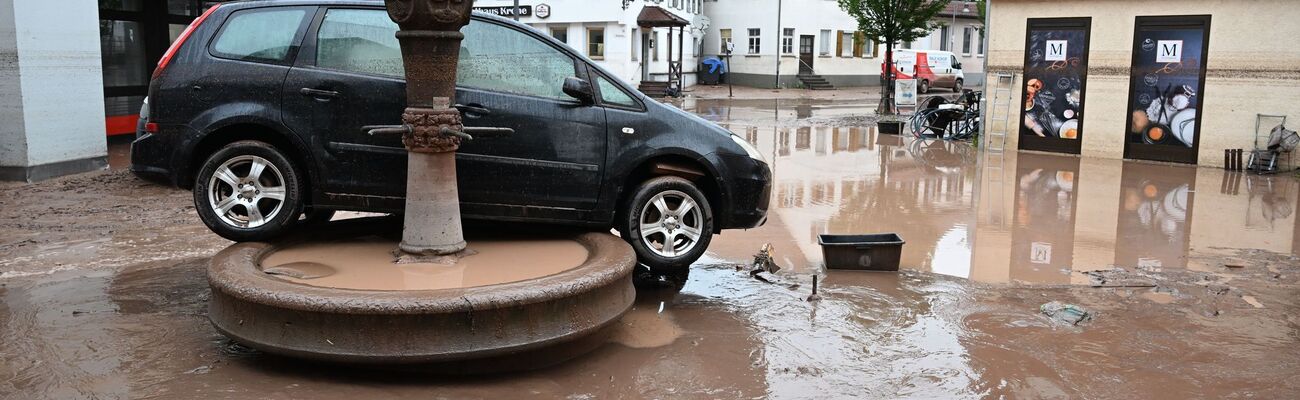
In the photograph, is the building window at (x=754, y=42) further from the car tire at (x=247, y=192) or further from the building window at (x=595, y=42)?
the car tire at (x=247, y=192)

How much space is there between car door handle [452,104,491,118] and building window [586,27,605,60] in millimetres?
34930

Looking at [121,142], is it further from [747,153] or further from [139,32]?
[747,153]

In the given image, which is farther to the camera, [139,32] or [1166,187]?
[139,32]

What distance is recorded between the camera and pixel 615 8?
4006 cm

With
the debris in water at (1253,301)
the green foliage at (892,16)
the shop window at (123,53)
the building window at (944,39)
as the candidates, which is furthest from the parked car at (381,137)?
the building window at (944,39)

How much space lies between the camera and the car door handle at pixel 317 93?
642cm

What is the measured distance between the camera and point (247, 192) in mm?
6402

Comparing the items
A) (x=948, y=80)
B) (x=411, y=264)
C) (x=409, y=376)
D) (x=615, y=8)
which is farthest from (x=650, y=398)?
(x=948, y=80)

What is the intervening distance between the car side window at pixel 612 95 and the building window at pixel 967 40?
5366 centimetres

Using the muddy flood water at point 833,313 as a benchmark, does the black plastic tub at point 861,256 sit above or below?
above

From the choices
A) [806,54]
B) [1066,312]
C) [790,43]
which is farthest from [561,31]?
[1066,312]

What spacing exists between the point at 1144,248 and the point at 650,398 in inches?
238

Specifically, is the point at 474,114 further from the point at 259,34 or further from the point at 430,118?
the point at 259,34

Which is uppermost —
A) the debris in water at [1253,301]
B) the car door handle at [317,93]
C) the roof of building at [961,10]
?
the roof of building at [961,10]
